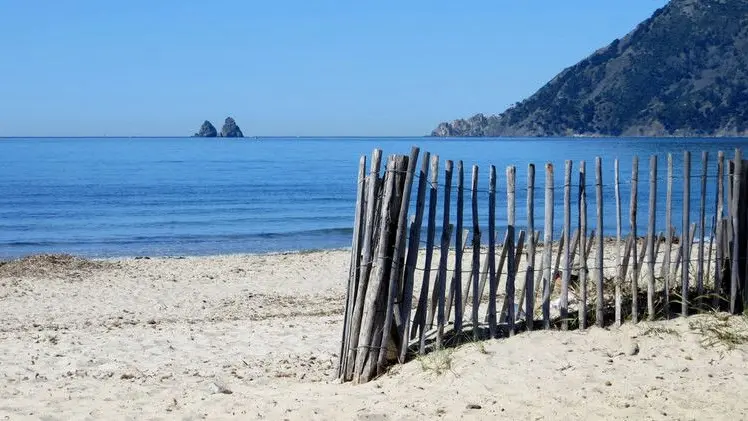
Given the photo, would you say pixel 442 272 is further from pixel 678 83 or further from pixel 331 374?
pixel 678 83

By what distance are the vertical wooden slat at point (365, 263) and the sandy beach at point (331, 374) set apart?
27cm

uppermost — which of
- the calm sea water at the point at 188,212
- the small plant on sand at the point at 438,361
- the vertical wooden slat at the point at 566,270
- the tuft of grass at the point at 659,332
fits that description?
the vertical wooden slat at the point at 566,270

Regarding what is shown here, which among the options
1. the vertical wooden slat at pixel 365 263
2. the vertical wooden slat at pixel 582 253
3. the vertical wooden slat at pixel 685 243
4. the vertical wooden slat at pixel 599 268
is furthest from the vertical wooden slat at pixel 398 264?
the vertical wooden slat at pixel 685 243

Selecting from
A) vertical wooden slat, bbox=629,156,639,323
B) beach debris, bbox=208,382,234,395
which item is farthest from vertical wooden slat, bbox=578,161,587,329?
beach debris, bbox=208,382,234,395

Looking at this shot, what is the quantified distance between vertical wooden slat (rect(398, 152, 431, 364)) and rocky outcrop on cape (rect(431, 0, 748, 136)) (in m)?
170

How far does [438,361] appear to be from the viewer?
7.56 meters

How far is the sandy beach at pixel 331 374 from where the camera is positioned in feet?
22.0

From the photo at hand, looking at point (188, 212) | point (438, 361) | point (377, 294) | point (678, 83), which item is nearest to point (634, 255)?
point (438, 361)

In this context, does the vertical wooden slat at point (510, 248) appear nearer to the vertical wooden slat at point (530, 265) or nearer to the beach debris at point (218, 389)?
the vertical wooden slat at point (530, 265)

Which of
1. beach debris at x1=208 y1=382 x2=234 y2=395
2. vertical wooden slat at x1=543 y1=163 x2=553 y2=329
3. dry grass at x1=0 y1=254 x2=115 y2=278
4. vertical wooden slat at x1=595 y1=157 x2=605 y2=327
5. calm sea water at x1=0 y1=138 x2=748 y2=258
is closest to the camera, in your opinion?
beach debris at x1=208 y1=382 x2=234 y2=395

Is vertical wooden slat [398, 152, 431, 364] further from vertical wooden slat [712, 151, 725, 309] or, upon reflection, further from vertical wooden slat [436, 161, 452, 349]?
vertical wooden slat [712, 151, 725, 309]

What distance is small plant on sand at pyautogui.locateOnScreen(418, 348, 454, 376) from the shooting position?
7.40 metres

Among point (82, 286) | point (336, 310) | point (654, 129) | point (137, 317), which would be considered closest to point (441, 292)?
point (336, 310)

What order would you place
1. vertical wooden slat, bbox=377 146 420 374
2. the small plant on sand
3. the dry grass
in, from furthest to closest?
the dry grass → vertical wooden slat, bbox=377 146 420 374 → the small plant on sand
